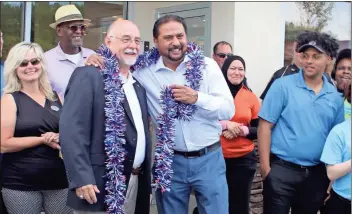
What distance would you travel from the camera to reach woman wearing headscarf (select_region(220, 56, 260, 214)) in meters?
4.21

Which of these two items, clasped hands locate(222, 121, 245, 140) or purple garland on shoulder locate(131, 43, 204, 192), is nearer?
purple garland on shoulder locate(131, 43, 204, 192)

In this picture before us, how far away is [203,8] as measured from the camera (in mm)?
6098

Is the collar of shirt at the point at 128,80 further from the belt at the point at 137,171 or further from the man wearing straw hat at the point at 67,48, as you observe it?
the man wearing straw hat at the point at 67,48

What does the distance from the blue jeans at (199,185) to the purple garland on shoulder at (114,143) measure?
0.53 m

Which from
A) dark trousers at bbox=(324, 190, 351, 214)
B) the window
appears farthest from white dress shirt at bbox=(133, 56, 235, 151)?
the window

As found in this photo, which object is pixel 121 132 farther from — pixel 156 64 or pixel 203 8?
pixel 203 8

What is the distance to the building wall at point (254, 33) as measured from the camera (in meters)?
5.76

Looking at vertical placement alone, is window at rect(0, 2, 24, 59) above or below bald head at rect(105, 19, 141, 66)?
above

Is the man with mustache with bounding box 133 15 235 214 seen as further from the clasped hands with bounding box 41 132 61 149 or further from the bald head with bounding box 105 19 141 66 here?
the clasped hands with bounding box 41 132 61 149

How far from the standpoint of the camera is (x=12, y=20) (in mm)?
5785

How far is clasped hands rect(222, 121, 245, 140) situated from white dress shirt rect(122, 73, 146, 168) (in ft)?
4.36

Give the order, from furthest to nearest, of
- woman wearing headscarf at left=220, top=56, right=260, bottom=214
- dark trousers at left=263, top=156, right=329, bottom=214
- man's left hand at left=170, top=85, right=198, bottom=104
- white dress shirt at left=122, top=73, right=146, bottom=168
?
woman wearing headscarf at left=220, top=56, right=260, bottom=214, dark trousers at left=263, top=156, right=329, bottom=214, man's left hand at left=170, top=85, right=198, bottom=104, white dress shirt at left=122, top=73, right=146, bottom=168

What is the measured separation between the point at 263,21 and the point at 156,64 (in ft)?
9.87

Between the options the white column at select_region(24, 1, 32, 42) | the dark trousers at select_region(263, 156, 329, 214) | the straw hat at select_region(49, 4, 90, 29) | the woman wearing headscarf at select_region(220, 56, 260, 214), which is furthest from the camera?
the white column at select_region(24, 1, 32, 42)
